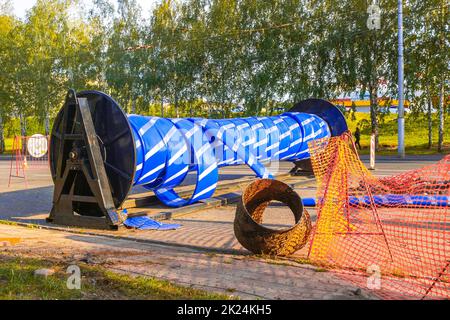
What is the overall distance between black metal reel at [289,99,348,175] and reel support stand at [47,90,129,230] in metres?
9.86

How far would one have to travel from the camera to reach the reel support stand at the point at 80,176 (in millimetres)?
9227

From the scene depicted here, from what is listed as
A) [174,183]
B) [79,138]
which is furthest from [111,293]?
[174,183]

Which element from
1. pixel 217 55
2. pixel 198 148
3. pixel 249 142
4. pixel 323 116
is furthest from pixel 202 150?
Result: pixel 217 55

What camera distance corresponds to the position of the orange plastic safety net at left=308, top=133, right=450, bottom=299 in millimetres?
5574

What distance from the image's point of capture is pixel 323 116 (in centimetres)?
1798

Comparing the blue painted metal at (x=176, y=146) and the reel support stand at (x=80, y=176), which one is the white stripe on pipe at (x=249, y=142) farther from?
the reel support stand at (x=80, y=176)

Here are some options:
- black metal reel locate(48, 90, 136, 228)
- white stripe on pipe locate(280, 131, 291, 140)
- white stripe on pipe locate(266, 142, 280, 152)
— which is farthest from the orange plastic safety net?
white stripe on pipe locate(280, 131, 291, 140)

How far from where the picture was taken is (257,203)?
8.43 metres

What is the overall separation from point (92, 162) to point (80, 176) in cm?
63

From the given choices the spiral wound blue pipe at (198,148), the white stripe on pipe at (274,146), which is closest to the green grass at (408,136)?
the white stripe on pipe at (274,146)

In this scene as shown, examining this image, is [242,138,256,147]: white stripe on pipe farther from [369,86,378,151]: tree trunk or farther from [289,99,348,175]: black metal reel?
[369,86,378,151]: tree trunk

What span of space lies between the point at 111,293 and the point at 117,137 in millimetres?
5053

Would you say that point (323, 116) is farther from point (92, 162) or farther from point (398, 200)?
point (92, 162)
